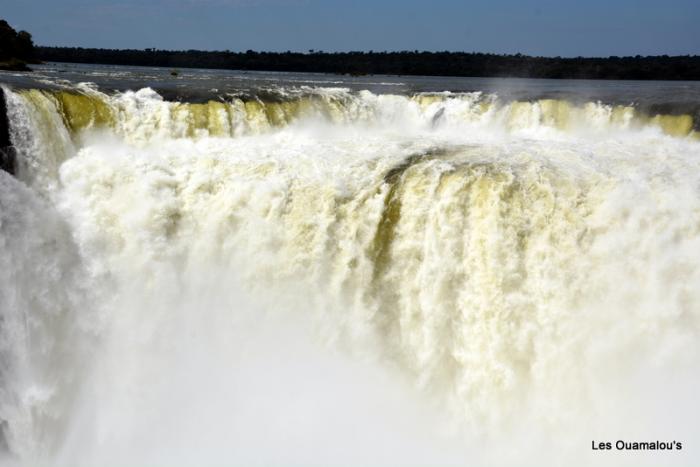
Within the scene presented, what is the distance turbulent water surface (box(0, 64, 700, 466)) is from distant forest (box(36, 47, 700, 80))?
128ft

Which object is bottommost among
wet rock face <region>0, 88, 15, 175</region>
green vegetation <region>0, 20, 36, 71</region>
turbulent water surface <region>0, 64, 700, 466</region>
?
turbulent water surface <region>0, 64, 700, 466</region>

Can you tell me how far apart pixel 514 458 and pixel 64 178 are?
6710 millimetres

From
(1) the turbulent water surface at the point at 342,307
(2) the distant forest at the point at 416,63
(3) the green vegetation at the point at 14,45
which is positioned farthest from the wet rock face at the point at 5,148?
(2) the distant forest at the point at 416,63

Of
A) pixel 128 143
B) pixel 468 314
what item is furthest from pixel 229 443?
pixel 128 143

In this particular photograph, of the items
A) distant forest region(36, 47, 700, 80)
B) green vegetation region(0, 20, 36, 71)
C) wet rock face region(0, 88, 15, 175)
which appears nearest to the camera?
wet rock face region(0, 88, 15, 175)

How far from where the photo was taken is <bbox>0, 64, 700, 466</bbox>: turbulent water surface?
8.12 meters

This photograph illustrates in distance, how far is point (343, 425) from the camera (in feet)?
28.3

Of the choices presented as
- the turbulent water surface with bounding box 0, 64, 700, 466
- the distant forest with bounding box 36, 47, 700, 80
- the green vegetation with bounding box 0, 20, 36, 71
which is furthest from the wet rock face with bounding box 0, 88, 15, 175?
the distant forest with bounding box 36, 47, 700, 80

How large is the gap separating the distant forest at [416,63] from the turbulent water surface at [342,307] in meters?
39.1

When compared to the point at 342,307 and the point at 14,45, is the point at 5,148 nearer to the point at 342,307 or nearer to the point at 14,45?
the point at 342,307

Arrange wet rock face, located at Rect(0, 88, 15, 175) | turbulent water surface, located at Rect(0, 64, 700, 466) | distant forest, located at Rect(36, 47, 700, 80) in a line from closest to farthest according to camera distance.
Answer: turbulent water surface, located at Rect(0, 64, 700, 466) → wet rock face, located at Rect(0, 88, 15, 175) → distant forest, located at Rect(36, 47, 700, 80)

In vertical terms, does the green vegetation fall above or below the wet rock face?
above

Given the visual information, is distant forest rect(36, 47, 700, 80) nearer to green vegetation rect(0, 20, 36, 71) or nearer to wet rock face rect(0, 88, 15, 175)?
green vegetation rect(0, 20, 36, 71)

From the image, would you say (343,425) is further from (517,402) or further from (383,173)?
(383,173)
